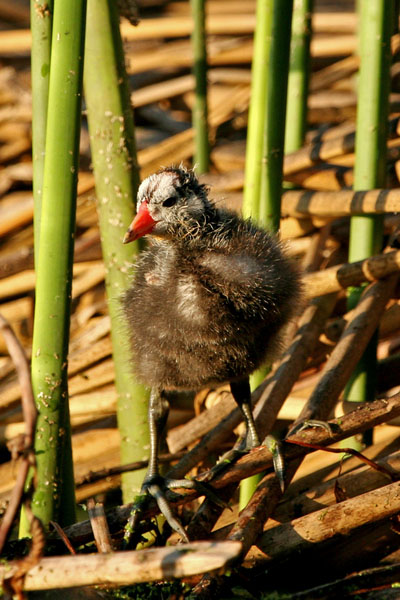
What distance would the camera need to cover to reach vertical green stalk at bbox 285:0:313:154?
10.4 feet

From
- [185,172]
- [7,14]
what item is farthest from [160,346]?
[7,14]

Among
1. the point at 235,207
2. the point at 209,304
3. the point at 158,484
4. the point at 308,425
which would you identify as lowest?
the point at 158,484

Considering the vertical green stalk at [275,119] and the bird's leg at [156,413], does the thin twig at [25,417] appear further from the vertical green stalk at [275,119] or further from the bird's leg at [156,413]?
the vertical green stalk at [275,119]

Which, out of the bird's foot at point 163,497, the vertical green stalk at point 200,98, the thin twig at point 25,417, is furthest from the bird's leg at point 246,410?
the vertical green stalk at point 200,98

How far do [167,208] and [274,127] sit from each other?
0.41 metres

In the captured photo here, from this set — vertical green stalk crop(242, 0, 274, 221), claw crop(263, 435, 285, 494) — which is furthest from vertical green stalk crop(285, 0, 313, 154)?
claw crop(263, 435, 285, 494)

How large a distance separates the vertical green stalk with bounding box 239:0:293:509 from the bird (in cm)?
14

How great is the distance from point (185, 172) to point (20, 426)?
130 cm

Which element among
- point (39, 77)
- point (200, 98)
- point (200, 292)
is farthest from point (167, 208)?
point (200, 98)

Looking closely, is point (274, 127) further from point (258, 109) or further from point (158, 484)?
point (158, 484)

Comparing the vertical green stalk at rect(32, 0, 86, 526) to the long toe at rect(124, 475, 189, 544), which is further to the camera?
the long toe at rect(124, 475, 189, 544)

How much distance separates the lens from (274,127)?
243 cm

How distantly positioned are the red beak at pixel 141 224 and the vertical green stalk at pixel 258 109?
0.37 m

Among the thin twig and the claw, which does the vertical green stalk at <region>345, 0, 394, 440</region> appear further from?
the thin twig
